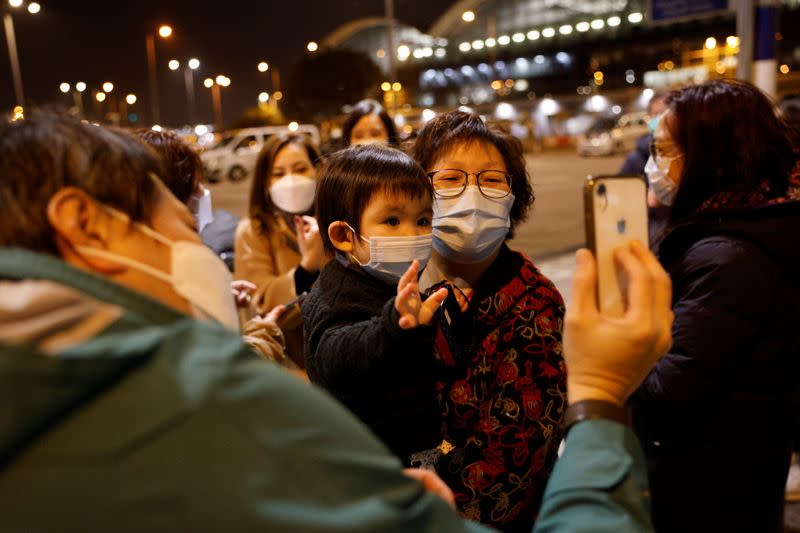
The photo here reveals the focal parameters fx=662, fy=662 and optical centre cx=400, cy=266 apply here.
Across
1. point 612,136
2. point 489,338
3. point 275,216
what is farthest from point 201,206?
point 612,136

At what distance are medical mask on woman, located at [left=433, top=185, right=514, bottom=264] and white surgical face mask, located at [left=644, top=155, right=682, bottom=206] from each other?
0.59 meters

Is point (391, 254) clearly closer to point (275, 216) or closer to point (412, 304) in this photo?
point (412, 304)

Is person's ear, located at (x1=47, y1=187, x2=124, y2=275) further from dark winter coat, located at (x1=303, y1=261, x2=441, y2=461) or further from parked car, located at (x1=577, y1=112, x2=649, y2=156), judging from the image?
parked car, located at (x1=577, y1=112, x2=649, y2=156)

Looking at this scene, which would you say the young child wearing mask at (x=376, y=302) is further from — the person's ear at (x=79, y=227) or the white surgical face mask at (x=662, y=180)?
the white surgical face mask at (x=662, y=180)

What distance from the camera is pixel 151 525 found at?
0.70 meters

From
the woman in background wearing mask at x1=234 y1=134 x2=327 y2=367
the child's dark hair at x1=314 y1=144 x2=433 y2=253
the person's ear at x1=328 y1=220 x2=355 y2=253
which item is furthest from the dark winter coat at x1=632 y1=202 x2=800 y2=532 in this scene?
the woman in background wearing mask at x1=234 y1=134 x2=327 y2=367

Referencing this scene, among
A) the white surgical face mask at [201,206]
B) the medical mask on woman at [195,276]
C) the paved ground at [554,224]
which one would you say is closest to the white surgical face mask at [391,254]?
the medical mask on woman at [195,276]

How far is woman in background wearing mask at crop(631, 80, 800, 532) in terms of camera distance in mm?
1845

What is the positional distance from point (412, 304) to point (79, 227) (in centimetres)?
76

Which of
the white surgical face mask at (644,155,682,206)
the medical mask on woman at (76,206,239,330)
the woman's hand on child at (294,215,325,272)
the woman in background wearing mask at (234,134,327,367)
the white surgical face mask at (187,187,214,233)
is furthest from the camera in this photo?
the woman in background wearing mask at (234,134,327,367)

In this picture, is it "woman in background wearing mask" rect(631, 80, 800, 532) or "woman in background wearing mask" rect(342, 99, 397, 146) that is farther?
"woman in background wearing mask" rect(342, 99, 397, 146)

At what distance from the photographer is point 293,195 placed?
3.61 meters

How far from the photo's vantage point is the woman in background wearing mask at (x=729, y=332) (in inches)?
72.6

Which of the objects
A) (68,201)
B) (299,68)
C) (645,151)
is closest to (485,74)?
(299,68)
